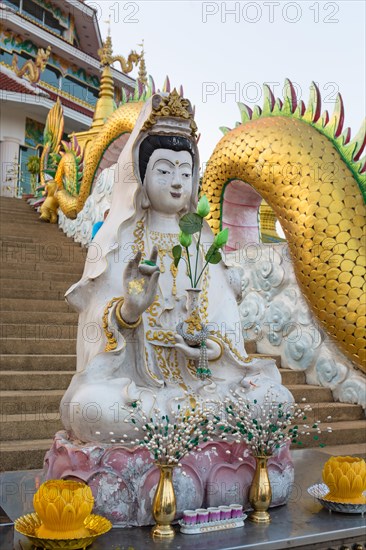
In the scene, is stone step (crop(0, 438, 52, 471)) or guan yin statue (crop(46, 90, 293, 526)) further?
stone step (crop(0, 438, 52, 471))

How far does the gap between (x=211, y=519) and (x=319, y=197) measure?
2899 millimetres

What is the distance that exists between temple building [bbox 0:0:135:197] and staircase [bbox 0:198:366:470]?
27.8 ft

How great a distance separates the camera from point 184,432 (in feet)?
7.07

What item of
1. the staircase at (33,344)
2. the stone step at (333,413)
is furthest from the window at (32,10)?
the stone step at (333,413)

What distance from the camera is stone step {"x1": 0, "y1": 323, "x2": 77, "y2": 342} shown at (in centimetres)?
456

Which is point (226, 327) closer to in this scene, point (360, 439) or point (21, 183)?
point (360, 439)

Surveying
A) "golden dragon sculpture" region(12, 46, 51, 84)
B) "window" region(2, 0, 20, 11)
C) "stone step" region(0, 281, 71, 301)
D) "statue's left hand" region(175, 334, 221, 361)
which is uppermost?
"window" region(2, 0, 20, 11)

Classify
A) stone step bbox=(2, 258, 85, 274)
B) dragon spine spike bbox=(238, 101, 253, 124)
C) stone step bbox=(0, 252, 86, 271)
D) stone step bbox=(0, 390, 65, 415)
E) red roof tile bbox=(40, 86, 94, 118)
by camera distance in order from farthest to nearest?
red roof tile bbox=(40, 86, 94, 118) < stone step bbox=(0, 252, 86, 271) < stone step bbox=(2, 258, 85, 274) < dragon spine spike bbox=(238, 101, 253, 124) < stone step bbox=(0, 390, 65, 415)

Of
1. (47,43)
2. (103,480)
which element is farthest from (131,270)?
(47,43)

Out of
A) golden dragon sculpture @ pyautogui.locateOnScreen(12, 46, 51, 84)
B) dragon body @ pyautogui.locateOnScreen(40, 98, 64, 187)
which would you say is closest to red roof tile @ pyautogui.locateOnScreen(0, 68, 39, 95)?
golden dragon sculpture @ pyautogui.locateOnScreen(12, 46, 51, 84)

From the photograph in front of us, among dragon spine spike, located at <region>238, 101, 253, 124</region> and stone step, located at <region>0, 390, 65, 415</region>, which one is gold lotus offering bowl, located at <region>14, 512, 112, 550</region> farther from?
dragon spine spike, located at <region>238, 101, 253, 124</region>

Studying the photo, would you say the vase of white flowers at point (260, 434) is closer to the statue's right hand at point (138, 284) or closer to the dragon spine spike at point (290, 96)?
the statue's right hand at point (138, 284)

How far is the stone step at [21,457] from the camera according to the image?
3.11 meters

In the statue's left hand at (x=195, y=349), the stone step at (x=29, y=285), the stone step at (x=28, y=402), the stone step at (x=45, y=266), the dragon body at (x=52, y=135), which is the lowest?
the stone step at (x=28, y=402)
